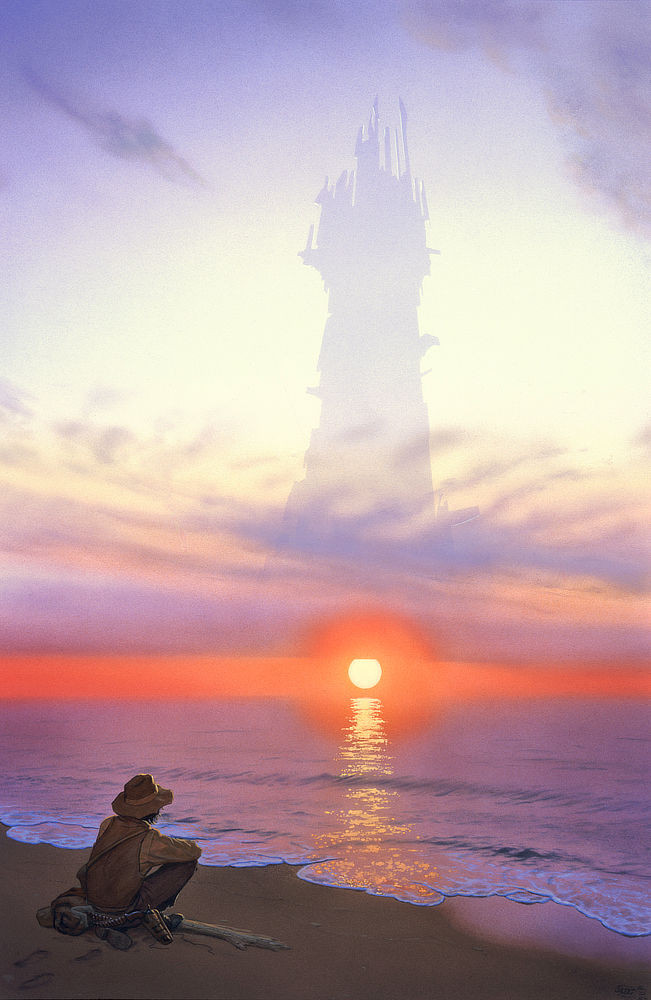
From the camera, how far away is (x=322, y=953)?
6613 millimetres

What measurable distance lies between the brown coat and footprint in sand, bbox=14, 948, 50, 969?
0.52m

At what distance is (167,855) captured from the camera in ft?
19.2

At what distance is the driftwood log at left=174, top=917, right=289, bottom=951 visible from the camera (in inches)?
256

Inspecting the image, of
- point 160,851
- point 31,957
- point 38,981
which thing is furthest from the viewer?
point 160,851

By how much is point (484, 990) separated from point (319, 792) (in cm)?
1658

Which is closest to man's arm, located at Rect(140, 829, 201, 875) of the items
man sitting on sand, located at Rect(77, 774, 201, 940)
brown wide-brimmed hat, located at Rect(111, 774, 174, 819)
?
man sitting on sand, located at Rect(77, 774, 201, 940)

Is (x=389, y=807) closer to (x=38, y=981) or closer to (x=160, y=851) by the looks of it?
(x=160, y=851)

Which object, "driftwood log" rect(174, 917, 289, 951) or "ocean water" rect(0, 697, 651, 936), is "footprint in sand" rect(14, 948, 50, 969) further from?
"ocean water" rect(0, 697, 651, 936)

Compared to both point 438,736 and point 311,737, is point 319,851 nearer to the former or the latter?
point 311,737

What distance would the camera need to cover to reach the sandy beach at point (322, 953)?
18.1 feet

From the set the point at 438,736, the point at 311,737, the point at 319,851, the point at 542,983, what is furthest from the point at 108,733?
the point at 542,983
